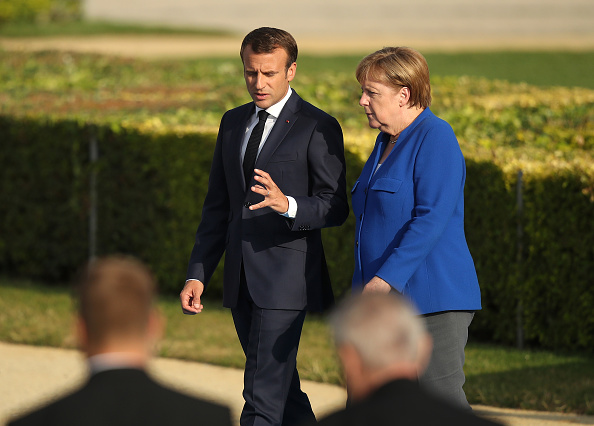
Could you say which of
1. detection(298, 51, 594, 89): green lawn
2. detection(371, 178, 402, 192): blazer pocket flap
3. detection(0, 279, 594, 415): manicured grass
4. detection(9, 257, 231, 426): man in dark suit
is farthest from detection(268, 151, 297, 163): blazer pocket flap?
detection(298, 51, 594, 89): green lawn

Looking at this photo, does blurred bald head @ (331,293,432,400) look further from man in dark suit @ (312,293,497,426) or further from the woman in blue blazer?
the woman in blue blazer

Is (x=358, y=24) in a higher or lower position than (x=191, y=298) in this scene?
higher

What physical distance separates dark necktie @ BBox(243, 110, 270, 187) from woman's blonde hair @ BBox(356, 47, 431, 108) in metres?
0.69

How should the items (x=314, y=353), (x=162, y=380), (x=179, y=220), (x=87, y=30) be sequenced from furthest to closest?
1. (x=87, y=30)
2. (x=179, y=220)
3. (x=314, y=353)
4. (x=162, y=380)

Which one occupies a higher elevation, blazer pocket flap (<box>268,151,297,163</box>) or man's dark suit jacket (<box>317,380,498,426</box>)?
blazer pocket flap (<box>268,151,297,163</box>)

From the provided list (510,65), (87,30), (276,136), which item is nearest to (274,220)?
(276,136)

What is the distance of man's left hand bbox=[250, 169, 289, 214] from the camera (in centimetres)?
378

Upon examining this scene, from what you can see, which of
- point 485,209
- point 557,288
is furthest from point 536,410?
point 485,209

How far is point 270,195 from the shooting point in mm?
3824

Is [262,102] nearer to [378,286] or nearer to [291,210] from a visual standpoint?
[291,210]

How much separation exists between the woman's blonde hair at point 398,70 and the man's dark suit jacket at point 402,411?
1.74 meters

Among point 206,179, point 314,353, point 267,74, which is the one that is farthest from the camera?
point 206,179

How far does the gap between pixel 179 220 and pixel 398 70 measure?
570 centimetres

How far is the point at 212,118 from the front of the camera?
9.90 meters
